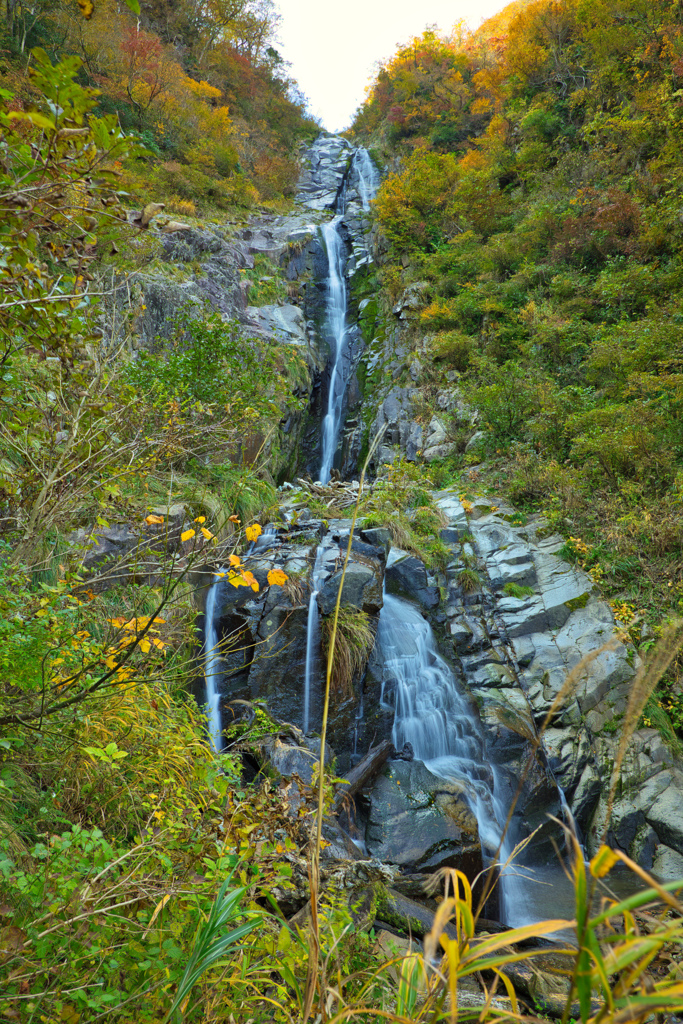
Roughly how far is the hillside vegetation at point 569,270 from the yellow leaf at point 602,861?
4857 millimetres

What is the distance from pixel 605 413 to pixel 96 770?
666 cm

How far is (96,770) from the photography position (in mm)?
2236

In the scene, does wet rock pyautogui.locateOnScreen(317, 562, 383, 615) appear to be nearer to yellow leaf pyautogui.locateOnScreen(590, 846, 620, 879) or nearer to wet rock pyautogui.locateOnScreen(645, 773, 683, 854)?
wet rock pyautogui.locateOnScreen(645, 773, 683, 854)

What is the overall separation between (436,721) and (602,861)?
5039mm

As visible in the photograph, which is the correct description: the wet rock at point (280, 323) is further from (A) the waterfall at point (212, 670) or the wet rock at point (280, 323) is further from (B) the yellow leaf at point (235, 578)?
(B) the yellow leaf at point (235, 578)

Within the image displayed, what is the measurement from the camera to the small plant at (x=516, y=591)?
5.85m

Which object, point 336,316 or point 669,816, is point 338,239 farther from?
point 669,816

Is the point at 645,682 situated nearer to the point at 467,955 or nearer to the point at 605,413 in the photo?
the point at 467,955

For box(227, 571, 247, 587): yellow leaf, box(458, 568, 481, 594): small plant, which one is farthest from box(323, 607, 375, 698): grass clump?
box(227, 571, 247, 587): yellow leaf

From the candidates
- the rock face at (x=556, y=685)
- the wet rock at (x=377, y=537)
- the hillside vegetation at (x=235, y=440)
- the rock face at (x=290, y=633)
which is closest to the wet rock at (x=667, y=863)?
the rock face at (x=556, y=685)

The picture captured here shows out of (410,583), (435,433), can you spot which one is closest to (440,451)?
(435,433)

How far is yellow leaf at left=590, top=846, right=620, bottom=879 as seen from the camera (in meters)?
0.60

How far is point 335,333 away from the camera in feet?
44.5

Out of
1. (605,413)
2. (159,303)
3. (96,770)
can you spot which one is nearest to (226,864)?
(96,770)
